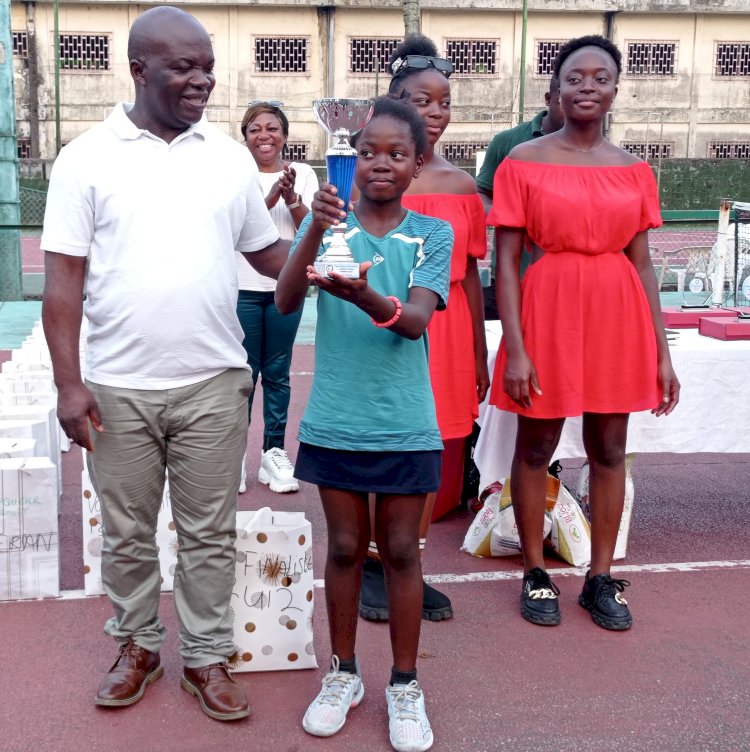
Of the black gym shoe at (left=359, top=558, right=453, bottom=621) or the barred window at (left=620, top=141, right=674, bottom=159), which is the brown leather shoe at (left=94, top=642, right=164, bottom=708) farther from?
the barred window at (left=620, top=141, right=674, bottom=159)

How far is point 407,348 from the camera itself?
118 inches

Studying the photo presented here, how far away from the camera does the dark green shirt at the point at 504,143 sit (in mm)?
5148

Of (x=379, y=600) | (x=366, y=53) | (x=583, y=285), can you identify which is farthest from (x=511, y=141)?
(x=366, y=53)

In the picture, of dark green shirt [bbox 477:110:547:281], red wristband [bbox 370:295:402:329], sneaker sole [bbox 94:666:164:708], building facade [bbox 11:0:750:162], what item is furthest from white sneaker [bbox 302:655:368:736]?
building facade [bbox 11:0:750:162]

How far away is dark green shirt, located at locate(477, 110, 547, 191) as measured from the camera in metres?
5.15

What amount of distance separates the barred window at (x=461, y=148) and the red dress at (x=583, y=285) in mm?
29592

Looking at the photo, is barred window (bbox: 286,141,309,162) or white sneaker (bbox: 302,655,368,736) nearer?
white sneaker (bbox: 302,655,368,736)

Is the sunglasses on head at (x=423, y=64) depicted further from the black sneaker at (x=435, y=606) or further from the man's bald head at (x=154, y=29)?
the black sneaker at (x=435, y=606)

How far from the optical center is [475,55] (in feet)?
110

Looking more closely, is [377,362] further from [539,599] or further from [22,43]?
[22,43]

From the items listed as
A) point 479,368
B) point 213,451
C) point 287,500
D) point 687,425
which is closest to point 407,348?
point 213,451

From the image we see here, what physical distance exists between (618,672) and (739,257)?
3.68 meters

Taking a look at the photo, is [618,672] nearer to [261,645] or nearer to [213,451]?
[261,645]

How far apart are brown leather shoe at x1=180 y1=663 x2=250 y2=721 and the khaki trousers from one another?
0.03 m
